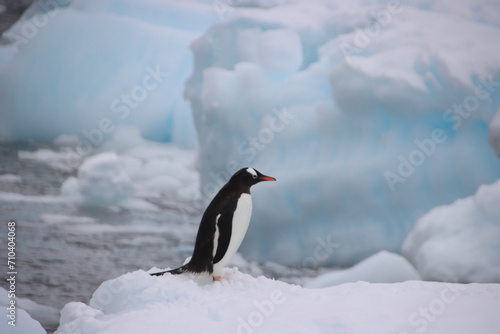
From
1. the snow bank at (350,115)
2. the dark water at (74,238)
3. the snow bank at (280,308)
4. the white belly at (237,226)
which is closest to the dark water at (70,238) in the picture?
the dark water at (74,238)

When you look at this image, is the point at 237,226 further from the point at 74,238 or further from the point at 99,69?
the point at 99,69

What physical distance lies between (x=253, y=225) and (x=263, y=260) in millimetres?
228

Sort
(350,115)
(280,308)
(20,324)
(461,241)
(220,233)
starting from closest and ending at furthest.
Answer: (280,308)
(220,233)
(20,324)
(461,241)
(350,115)

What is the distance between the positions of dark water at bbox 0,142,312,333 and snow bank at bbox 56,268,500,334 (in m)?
1.14

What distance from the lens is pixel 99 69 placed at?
11.1 ft

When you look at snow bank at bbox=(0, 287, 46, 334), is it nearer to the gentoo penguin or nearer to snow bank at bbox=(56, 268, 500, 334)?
snow bank at bbox=(56, 268, 500, 334)

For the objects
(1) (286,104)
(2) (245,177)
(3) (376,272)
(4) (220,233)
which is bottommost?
(3) (376,272)

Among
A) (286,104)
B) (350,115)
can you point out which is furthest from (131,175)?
(350,115)

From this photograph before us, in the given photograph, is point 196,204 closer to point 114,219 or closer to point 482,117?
point 114,219

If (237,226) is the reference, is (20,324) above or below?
below

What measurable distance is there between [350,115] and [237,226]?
1630 mm

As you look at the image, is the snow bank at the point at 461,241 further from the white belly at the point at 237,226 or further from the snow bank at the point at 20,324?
the snow bank at the point at 20,324

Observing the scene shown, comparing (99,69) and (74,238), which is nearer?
(74,238)

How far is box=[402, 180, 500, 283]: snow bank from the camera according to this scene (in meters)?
3.02
